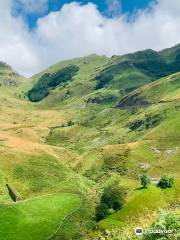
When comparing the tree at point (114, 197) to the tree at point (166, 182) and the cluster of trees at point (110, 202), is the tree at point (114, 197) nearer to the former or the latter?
the cluster of trees at point (110, 202)

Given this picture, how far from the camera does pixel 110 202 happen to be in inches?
4934

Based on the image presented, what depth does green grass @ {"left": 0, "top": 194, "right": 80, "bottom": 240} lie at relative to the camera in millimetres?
111250

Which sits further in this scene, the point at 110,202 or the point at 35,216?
the point at 110,202

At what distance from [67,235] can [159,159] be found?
76.0 metres

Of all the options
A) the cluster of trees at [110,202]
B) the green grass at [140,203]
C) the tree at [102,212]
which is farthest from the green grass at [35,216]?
the green grass at [140,203]

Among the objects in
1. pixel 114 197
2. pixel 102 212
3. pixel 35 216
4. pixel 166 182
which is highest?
pixel 166 182

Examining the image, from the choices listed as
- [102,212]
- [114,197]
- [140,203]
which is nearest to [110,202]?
[114,197]

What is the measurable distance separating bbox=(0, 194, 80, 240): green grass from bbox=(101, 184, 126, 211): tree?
10493 mm

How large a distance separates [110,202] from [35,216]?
71.1ft

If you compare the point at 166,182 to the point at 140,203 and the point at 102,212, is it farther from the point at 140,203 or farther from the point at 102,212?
the point at 102,212

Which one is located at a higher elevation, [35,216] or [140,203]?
[140,203]

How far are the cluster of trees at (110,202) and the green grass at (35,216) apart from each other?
1000 cm

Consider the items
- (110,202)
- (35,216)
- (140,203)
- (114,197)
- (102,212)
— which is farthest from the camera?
(110,202)

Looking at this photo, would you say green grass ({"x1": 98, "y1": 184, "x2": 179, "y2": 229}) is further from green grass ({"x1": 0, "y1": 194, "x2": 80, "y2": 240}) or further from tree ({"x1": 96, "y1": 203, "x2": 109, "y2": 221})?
green grass ({"x1": 0, "y1": 194, "x2": 80, "y2": 240})
